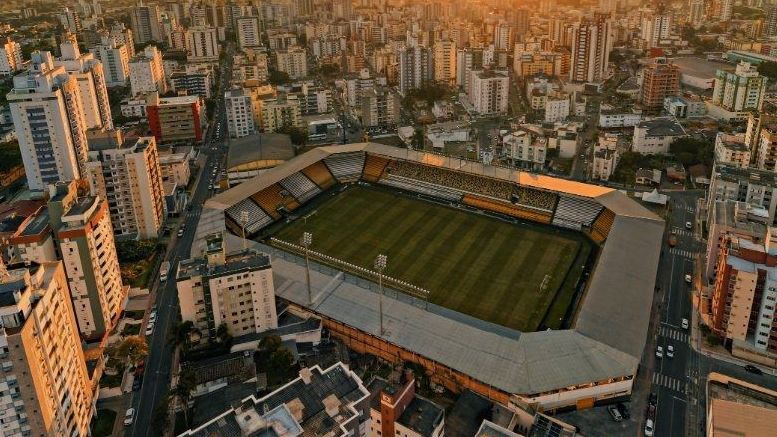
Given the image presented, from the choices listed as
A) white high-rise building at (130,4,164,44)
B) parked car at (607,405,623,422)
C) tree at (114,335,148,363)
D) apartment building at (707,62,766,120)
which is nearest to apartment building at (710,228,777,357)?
parked car at (607,405,623,422)

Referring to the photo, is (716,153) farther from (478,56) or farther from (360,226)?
(478,56)

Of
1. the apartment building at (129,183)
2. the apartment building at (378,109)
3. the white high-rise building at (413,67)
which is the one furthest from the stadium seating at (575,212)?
the white high-rise building at (413,67)

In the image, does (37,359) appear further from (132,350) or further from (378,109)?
(378,109)

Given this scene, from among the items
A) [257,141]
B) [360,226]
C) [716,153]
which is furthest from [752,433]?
[257,141]

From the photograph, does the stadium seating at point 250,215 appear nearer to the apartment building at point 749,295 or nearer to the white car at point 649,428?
the white car at point 649,428

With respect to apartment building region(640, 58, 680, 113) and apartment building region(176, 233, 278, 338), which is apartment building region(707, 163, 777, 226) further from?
apartment building region(640, 58, 680, 113)

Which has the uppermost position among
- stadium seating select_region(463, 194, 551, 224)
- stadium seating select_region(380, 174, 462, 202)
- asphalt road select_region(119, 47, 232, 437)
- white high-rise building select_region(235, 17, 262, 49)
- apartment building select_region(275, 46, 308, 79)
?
white high-rise building select_region(235, 17, 262, 49)

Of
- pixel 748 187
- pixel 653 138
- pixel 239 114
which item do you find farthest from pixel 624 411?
pixel 239 114
